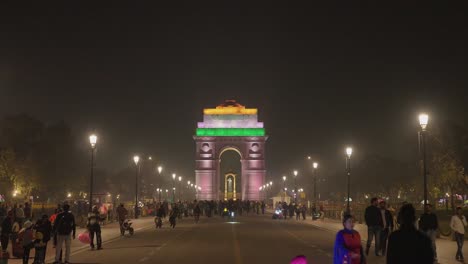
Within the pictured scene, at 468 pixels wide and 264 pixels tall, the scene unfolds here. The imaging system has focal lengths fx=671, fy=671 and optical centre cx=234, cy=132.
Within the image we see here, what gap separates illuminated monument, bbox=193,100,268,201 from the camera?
129 m

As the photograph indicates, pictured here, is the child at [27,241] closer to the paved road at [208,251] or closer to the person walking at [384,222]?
the paved road at [208,251]

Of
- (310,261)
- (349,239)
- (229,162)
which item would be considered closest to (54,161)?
(310,261)

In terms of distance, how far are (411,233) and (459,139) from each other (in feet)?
199

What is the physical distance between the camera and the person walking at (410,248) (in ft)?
27.0

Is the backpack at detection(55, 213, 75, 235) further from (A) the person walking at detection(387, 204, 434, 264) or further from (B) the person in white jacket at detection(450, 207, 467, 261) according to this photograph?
(A) the person walking at detection(387, 204, 434, 264)

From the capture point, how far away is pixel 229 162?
161 meters

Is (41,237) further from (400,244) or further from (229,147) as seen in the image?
(229,147)

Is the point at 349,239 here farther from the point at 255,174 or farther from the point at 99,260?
the point at 255,174

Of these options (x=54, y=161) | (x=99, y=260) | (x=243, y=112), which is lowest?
(x=99, y=260)

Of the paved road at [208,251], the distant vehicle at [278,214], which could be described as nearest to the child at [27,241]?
the paved road at [208,251]

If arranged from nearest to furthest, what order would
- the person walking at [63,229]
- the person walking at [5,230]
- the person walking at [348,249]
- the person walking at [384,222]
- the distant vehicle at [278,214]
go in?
the person walking at [348,249] → the person walking at [63,229] → the person walking at [384,222] → the person walking at [5,230] → the distant vehicle at [278,214]

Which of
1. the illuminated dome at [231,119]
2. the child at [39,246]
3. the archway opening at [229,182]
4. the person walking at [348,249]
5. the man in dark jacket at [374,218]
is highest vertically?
the illuminated dome at [231,119]

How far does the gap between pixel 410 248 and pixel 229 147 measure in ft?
406

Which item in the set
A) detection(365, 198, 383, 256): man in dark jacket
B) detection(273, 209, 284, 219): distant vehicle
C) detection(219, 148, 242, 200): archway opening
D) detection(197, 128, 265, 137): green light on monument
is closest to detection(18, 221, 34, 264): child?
detection(365, 198, 383, 256): man in dark jacket
